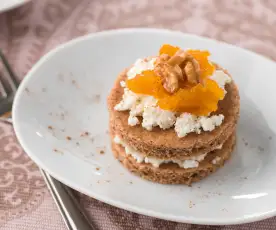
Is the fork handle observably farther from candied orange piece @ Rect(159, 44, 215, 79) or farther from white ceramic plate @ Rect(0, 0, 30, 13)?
white ceramic plate @ Rect(0, 0, 30, 13)

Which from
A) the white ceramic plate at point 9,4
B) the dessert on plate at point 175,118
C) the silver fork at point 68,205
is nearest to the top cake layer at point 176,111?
the dessert on plate at point 175,118

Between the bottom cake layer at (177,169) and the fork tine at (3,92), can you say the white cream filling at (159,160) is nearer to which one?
the bottom cake layer at (177,169)

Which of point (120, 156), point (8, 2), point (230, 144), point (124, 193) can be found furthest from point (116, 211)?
point (8, 2)

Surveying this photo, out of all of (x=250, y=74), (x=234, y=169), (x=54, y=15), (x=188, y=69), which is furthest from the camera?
(x=54, y=15)

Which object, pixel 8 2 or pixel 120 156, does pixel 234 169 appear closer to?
pixel 120 156

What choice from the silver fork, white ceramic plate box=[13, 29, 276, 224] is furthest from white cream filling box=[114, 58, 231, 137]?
the silver fork

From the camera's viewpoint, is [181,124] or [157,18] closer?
[181,124]

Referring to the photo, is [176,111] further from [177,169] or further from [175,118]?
[177,169]

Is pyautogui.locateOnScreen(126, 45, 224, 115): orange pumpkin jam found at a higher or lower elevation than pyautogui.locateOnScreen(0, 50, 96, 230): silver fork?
higher
